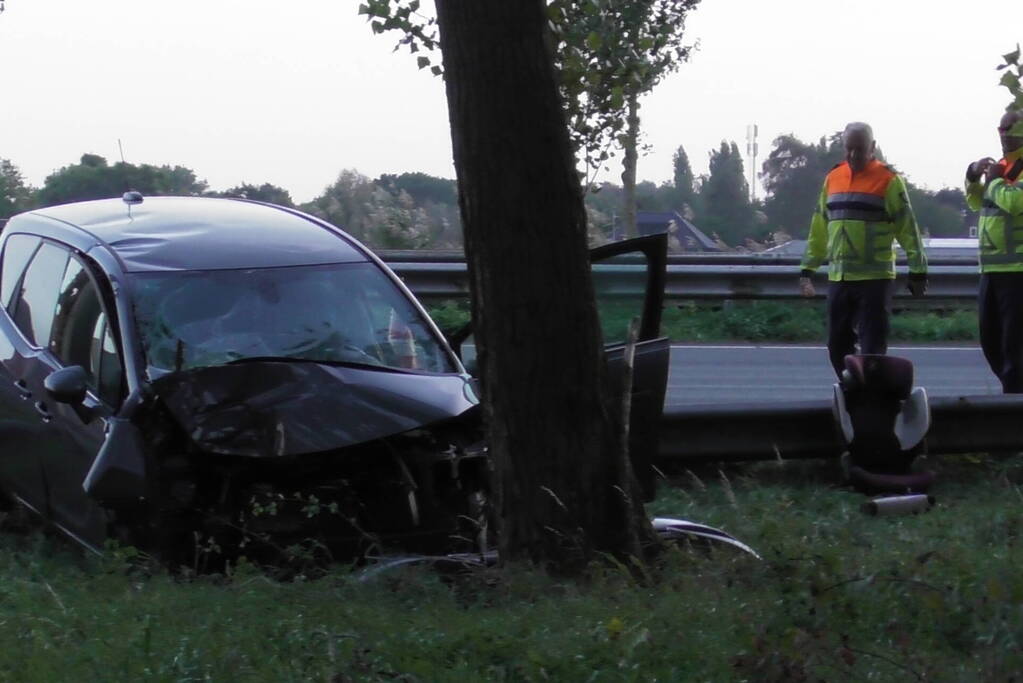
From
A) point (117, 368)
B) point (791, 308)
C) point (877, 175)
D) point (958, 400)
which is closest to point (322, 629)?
point (117, 368)

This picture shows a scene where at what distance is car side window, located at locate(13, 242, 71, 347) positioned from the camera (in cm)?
673

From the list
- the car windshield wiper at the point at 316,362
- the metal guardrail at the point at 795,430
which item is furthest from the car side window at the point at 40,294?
Result: the metal guardrail at the point at 795,430

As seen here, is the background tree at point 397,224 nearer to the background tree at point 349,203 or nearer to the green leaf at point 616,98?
the background tree at point 349,203

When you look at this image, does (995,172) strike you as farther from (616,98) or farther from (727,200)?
(727,200)

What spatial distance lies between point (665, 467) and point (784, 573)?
3.38 metres

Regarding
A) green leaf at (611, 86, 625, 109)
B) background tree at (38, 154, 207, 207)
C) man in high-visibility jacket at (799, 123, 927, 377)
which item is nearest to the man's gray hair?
man in high-visibility jacket at (799, 123, 927, 377)

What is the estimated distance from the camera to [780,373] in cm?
1345

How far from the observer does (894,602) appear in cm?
462

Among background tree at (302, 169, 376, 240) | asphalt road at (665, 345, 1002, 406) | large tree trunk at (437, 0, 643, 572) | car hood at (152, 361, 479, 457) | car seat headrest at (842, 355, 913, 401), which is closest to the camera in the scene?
large tree trunk at (437, 0, 643, 572)

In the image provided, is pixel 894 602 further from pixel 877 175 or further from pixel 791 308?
pixel 791 308

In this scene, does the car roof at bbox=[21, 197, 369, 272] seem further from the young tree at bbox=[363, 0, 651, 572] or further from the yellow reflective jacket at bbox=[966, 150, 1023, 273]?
the yellow reflective jacket at bbox=[966, 150, 1023, 273]

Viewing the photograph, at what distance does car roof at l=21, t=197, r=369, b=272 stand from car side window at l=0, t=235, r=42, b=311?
0.15 meters

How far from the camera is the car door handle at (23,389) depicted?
6.58 metres

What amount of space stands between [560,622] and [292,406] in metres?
1.69
